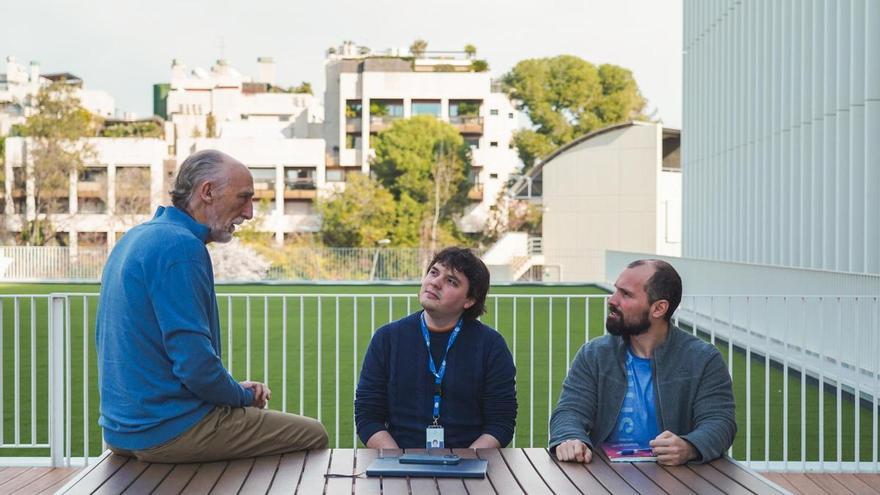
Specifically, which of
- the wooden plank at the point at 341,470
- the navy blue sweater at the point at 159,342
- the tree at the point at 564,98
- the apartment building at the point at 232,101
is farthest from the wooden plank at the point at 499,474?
the apartment building at the point at 232,101

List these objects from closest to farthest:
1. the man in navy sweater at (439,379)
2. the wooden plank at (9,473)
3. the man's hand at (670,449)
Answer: the man's hand at (670,449)
the man in navy sweater at (439,379)
the wooden plank at (9,473)

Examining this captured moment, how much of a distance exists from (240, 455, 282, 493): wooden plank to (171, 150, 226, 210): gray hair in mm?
849

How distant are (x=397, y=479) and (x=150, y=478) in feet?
2.28

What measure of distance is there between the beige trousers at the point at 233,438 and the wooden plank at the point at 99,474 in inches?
1.8

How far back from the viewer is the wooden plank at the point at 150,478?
303 centimetres

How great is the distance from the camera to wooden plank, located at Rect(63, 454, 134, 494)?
301 centimetres

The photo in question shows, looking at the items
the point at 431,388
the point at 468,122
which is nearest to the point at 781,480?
the point at 431,388

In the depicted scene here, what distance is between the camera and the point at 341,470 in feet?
10.6

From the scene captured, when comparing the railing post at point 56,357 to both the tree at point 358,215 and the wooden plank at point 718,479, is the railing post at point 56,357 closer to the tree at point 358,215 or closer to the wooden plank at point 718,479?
the wooden plank at point 718,479

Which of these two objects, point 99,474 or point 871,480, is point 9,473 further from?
point 871,480

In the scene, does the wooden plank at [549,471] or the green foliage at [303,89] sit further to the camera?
the green foliage at [303,89]

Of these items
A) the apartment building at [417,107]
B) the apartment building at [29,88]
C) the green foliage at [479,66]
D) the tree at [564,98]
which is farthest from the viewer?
the apartment building at [29,88]

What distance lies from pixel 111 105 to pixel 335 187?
2556cm

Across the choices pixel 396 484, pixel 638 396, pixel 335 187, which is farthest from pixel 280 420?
pixel 335 187
